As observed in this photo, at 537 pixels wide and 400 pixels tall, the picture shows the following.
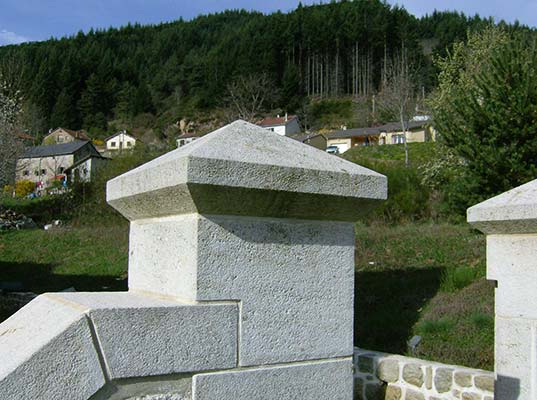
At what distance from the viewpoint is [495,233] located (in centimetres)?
340

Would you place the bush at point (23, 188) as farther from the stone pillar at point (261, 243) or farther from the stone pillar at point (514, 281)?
the stone pillar at point (261, 243)

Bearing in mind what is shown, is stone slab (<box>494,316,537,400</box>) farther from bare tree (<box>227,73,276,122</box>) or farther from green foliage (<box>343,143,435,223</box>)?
bare tree (<box>227,73,276,122</box>)

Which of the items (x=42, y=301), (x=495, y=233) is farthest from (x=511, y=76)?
(x=42, y=301)

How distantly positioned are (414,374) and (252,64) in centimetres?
7934

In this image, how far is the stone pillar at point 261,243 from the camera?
1.94 metres

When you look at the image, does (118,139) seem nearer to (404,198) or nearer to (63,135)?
(63,135)

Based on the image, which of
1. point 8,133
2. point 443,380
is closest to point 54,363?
point 443,380

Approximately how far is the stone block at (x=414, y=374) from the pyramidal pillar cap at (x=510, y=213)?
75.7 inches

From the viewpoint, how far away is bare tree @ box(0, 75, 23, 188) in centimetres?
2777

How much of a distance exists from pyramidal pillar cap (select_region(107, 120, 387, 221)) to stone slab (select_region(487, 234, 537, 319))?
141cm

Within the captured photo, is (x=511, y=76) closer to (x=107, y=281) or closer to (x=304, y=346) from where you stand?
(x=107, y=281)

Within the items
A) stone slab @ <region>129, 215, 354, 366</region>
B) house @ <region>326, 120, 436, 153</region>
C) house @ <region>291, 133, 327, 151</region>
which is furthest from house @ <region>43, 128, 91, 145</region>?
stone slab @ <region>129, 215, 354, 366</region>

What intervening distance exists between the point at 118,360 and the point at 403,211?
16740 millimetres

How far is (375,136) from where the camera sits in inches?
2397
